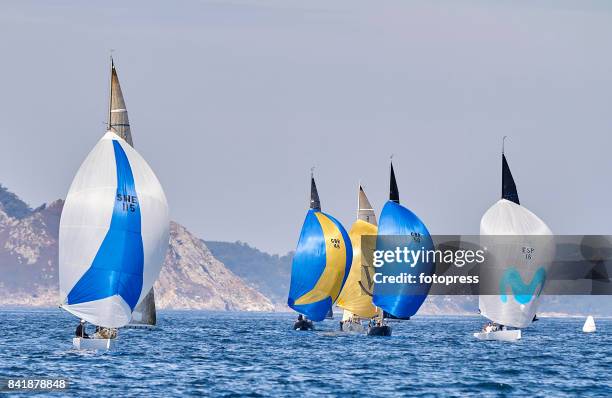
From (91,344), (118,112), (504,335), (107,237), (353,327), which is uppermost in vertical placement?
(118,112)

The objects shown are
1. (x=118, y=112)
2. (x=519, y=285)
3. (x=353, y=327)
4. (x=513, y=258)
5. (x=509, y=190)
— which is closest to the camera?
(x=118, y=112)

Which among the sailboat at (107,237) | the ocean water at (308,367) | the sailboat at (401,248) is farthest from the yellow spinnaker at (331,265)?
the sailboat at (107,237)

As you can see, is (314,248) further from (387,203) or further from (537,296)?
(537,296)

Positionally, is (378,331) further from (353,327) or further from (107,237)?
(107,237)

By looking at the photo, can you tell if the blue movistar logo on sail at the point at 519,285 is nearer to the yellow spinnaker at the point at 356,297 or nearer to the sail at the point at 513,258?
the sail at the point at 513,258

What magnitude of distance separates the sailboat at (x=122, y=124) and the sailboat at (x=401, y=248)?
16.6m

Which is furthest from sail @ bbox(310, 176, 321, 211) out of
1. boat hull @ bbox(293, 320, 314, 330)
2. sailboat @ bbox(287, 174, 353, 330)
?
boat hull @ bbox(293, 320, 314, 330)

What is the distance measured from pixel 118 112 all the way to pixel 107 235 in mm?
22349

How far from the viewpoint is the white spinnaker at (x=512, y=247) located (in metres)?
93.8

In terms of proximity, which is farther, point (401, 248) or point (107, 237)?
point (401, 248)

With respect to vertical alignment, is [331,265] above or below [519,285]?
above

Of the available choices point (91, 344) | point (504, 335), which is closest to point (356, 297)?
point (504, 335)

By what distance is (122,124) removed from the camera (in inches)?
3627

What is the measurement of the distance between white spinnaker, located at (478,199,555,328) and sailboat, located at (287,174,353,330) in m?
13.0
